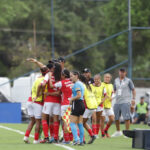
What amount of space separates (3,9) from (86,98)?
42199mm

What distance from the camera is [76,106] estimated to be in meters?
14.7

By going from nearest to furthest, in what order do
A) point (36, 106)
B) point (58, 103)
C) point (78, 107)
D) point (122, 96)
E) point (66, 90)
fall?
point (78, 107) → point (66, 90) → point (58, 103) → point (36, 106) → point (122, 96)

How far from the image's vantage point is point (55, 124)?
48.6 ft

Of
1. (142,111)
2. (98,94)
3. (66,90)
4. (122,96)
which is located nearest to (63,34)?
(142,111)

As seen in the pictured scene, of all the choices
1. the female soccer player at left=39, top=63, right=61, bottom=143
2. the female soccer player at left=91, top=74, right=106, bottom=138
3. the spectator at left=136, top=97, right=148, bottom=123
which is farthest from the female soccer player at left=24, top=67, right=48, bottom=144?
the spectator at left=136, top=97, right=148, bottom=123

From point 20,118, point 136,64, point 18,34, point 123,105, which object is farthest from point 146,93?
point 18,34

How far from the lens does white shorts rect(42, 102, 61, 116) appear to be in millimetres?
14775

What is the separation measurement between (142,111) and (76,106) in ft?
62.7

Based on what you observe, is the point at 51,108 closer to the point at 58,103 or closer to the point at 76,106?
the point at 58,103

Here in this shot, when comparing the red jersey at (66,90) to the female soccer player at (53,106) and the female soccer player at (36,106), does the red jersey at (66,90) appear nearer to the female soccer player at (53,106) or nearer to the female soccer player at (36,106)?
the female soccer player at (53,106)

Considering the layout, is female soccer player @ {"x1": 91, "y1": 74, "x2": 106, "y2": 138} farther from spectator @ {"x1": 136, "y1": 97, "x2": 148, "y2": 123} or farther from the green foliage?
the green foliage

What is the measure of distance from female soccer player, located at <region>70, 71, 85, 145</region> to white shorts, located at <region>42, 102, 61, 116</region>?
1.23 ft

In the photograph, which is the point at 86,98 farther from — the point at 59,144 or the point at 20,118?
the point at 20,118

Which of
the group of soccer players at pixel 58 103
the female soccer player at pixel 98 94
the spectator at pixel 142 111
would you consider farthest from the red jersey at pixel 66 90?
the spectator at pixel 142 111
